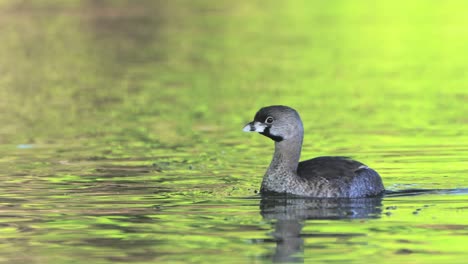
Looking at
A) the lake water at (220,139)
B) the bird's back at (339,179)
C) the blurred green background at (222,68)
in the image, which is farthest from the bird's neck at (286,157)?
the blurred green background at (222,68)

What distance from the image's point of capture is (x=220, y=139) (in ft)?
75.5

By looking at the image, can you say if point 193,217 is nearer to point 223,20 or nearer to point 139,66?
point 139,66

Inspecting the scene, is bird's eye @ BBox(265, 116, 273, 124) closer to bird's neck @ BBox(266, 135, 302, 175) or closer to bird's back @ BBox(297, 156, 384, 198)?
bird's neck @ BBox(266, 135, 302, 175)

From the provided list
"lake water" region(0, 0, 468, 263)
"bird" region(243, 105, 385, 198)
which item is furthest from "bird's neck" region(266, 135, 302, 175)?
"lake water" region(0, 0, 468, 263)

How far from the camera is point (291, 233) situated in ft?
45.6

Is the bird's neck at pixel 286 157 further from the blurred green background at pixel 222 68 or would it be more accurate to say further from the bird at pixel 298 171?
the blurred green background at pixel 222 68

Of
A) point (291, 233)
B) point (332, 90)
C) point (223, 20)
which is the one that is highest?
point (223, 20)

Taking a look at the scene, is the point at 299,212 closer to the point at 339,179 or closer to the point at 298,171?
the point at 339,179

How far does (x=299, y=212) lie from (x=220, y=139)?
7725 millimetres

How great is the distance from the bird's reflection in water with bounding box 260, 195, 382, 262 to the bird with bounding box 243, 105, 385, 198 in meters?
0.15

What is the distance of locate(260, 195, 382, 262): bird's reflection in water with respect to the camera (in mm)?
13500

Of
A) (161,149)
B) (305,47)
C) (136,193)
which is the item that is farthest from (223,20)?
(136,193)

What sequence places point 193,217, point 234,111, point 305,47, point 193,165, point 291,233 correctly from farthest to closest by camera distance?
point 305,47, point 234,111, point 193,165, point 193,217, point 291,233

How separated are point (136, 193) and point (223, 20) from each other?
130ft
